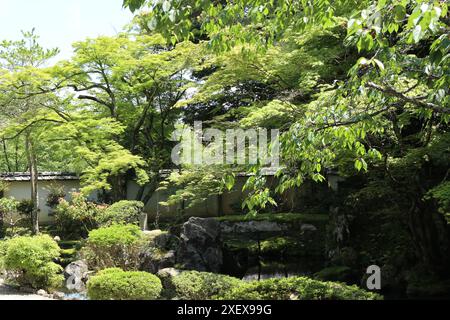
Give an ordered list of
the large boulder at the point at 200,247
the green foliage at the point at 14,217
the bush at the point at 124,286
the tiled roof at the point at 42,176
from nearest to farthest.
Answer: the bush at the point at 124,286
the large boulder at the point at 200,247
the green foliage at the point at 14,217
the tiled roof at the point at 42,176

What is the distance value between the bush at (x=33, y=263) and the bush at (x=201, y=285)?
3.35 m

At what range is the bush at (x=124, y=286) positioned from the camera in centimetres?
768

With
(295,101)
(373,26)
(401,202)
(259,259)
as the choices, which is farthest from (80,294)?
(373,26)

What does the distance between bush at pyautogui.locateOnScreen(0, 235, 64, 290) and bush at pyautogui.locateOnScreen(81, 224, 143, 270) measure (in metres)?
0.94

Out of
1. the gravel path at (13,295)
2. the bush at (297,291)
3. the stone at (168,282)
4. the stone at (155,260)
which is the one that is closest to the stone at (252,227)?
the stone at (155,260)

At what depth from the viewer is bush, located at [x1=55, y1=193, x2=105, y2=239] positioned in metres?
15.3

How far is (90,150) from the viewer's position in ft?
53.0

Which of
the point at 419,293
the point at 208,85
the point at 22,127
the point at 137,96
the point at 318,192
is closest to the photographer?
the point at 419,293

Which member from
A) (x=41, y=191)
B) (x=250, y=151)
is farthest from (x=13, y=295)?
(x=41, y=191)

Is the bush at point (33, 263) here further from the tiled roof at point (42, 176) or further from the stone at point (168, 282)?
the tiled roof at point (42, 176)

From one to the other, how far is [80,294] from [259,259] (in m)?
5.68

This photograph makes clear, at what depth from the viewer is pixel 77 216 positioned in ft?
50.7
